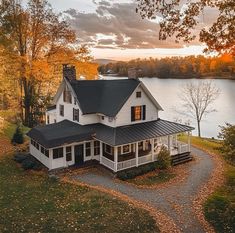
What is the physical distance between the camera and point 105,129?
24.7 metres

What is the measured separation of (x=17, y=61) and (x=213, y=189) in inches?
1035

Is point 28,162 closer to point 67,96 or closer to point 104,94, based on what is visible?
point 67,96

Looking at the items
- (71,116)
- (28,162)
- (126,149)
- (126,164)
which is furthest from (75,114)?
(126,164)

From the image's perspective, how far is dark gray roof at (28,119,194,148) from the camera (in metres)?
22.5

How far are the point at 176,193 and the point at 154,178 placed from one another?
3.16m

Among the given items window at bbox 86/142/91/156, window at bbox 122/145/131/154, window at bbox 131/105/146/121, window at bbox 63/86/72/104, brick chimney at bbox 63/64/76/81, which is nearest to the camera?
window at bbox 86/142/91/156

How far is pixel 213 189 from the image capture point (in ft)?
65.9

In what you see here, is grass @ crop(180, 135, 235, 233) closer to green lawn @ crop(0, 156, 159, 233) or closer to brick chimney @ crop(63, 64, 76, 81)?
green lawn @ crop(0, 156, 159, 233)

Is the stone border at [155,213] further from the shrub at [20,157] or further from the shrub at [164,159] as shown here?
the shrub at [20,157]

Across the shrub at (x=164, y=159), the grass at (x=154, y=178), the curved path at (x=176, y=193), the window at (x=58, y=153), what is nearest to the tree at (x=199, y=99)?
the shrub at (x=164, y=159)

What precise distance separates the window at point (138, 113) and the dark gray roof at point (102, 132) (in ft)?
2.05

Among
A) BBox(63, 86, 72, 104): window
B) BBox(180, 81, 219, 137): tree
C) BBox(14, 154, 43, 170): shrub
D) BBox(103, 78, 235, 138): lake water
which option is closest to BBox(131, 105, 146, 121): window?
BBox(63, 86, 72, 104): window

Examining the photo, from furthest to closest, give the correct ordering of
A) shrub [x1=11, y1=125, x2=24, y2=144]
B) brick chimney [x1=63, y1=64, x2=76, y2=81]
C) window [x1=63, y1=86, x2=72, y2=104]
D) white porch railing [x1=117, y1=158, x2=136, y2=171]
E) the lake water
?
the lake water, shrub [x1=11, y1=125, x2=24, y2=144], window [x1=63, y1=86, x2=72, y2=104], brick chimney [x1=63, y1=64, x2=76, y2=81], white porch railing [x1=117, y1=158, x2=136, y2=171]

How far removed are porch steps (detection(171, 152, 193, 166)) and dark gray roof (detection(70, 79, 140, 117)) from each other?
266 inches
